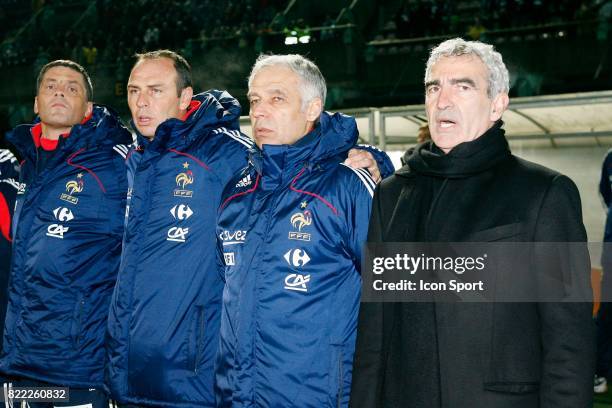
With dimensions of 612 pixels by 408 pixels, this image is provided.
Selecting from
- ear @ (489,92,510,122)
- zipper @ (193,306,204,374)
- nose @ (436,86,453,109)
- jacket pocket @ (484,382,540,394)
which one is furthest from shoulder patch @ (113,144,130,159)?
jacket pocket @ (484,382,540,394)

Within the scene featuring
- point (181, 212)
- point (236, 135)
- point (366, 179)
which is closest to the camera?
point (366, 179)

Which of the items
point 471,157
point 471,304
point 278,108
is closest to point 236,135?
point 278,108

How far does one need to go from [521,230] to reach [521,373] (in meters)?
0.36

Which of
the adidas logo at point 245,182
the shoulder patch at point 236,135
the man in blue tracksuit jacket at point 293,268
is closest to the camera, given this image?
the man in blue tracksuit jacket at point 293,268

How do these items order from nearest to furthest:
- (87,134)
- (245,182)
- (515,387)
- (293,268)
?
(515,387) < (293,268) < (245,182) < (87,134)

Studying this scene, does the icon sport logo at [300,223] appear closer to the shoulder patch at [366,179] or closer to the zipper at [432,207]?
the shoulder patch at [366,179]

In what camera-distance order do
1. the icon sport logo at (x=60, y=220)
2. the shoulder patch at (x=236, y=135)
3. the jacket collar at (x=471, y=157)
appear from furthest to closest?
the icon sport logo at (x=60, y=220)
the shoulder patch at (x=236, y=135)
the jacket collar at (x=471, y=157)

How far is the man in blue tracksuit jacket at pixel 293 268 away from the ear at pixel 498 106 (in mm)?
512

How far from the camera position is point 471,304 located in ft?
5.97

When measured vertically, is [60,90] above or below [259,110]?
above

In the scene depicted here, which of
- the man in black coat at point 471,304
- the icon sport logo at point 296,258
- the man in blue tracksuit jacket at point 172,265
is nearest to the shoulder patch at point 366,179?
the man in black coat at point 471,304

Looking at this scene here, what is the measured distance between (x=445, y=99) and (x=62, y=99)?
210 centimetres

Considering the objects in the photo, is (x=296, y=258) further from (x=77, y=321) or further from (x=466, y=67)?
(x=77, y=321)

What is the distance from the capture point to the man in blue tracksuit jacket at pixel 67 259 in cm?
296
